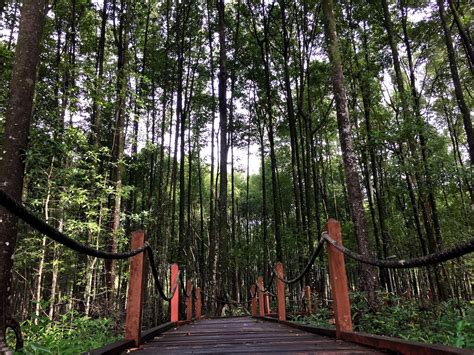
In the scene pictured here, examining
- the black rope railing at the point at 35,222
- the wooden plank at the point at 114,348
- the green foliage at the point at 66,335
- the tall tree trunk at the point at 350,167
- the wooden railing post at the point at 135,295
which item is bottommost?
the green foliage at the point at 66,335

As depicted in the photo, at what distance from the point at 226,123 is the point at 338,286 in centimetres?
1260

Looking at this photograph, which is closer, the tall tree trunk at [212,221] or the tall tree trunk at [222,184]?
the tall tree trunk at [222,184]

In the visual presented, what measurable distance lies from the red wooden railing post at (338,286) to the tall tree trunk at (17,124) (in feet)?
14.0

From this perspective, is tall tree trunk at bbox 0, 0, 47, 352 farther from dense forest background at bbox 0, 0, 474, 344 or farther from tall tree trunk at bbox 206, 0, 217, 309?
tall tree trunk at bbox 206, 0, 217, 309

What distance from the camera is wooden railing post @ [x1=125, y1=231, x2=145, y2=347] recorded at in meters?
3.10

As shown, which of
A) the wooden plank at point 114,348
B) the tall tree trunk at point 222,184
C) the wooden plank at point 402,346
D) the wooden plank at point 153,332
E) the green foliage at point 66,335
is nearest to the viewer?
the wooden plank at point 402,346

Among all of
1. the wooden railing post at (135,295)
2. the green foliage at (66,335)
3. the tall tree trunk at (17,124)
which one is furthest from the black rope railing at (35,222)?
the tall tree trunk at (17,124)

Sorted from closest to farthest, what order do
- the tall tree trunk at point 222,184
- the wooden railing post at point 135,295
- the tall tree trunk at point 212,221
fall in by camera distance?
the wooden railing post at point 135,295, the tall tree trunk at point 222,184, the tall tree trunk at point 212,221

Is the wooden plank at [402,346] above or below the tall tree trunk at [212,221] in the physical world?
below

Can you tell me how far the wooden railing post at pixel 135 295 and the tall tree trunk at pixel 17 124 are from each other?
2.55 metres

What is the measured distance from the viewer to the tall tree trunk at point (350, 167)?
6348mm

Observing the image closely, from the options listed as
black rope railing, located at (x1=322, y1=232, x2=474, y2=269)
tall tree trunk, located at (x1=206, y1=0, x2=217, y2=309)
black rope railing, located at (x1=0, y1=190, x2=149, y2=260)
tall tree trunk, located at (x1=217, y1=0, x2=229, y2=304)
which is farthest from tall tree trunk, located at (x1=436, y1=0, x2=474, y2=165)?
black rope railing, located at (x1=0, y1=190, x2=149, y2=260)

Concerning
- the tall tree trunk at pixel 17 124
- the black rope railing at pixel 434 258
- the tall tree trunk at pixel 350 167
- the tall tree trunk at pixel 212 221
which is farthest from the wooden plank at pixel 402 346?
the tall tree trunk at pixel 212 221

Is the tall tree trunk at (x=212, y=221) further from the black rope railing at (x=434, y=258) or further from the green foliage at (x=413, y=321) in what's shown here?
the black rope railing at (x=434, y=258)
